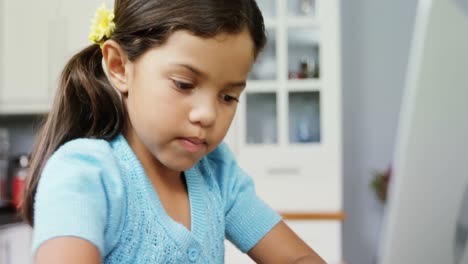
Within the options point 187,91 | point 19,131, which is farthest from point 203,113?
point 19,131

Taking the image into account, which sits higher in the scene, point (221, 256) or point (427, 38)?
point (427, 38)

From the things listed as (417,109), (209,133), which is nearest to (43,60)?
(417,109)

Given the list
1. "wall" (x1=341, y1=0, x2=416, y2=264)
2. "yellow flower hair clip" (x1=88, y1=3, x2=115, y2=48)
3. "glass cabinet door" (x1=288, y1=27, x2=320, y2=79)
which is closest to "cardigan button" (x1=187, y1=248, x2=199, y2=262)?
"yellow flower hair clip" (x1=88, y1=3, x2=115, y2=48)

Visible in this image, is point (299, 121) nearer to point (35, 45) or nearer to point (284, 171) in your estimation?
point (284, 171)

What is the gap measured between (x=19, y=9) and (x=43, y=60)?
0.93 ft

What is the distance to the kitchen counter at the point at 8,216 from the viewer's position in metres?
2.27

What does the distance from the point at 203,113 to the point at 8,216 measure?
190 centimetres

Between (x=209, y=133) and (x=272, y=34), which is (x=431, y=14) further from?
(x=272, y=34)

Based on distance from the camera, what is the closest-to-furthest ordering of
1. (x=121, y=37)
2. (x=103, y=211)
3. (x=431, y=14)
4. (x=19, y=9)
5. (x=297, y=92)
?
(x=103, y=211), (x=121, y=37), (x=431, y=14), (x=297, y=92), (x=19, y=9)

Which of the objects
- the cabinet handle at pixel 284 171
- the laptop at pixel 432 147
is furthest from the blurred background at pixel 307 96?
the laptop at pixel 432 147

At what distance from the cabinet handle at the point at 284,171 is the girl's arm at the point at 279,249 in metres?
1.55

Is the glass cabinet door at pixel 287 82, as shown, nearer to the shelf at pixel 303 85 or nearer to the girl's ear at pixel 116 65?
the shelf at pixel 303 85

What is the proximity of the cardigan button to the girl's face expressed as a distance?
121 mm

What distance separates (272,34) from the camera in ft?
8.61
